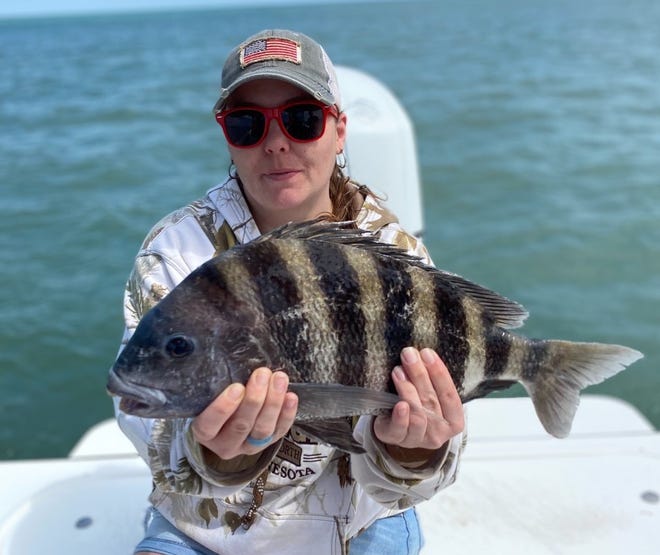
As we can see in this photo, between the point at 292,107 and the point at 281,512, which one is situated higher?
the point at 292,107

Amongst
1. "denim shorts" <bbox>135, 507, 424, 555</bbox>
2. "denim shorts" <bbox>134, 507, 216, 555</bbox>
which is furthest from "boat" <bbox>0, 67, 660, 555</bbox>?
"denim shorts" <bbox>134, 507, 216, 555</bbox>

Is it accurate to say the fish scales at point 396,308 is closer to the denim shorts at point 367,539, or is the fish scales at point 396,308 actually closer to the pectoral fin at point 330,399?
the pectoral fin at point 330,399

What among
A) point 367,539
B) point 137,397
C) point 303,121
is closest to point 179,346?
point 137,397

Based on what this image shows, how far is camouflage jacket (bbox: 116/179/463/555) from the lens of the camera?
1728mm

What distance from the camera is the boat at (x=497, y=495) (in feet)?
7.64

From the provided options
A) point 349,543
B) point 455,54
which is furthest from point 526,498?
point 455,54

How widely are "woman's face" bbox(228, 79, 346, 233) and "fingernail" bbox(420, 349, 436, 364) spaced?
0.62 meters

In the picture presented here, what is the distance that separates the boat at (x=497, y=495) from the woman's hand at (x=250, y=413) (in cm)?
115

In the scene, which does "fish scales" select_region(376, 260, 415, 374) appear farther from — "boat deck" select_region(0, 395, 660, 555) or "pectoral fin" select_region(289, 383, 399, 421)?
"boat deck" select_region(0, 395, 660, 555)

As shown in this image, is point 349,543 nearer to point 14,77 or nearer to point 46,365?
point 46,365

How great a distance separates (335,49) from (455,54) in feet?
21.9

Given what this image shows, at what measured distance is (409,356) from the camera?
1.41 m

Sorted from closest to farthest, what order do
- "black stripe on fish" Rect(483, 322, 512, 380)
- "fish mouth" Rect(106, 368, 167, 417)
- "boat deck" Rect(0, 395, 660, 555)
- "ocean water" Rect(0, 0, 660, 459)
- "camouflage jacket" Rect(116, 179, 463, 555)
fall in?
"fish mouth" Rect(106, 368, 167, 417), "black stripe on fish" Rect(483, 322, 512, 380), "camouflage jacket" Rect(116, 179, 463, 555), "boat deck" Rect(0, 395, 660, 555), "ocean water" Rect(0, 0, 660, 459)

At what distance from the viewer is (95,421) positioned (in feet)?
16.3
